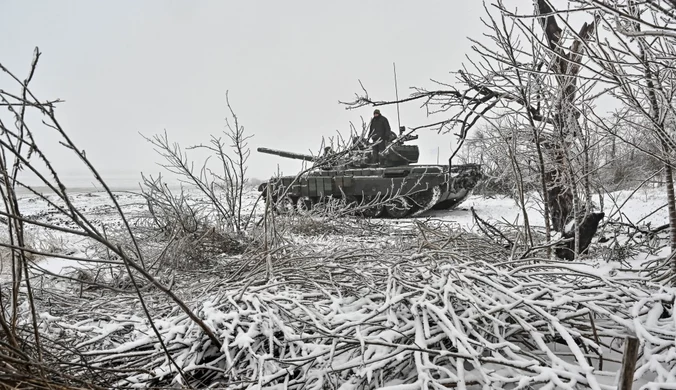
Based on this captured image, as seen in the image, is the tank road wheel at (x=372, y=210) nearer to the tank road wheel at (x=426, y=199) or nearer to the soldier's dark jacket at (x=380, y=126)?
the tank road wheel at (x=426, y=199)

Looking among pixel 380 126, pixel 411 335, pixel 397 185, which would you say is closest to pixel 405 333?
pixel 411 335

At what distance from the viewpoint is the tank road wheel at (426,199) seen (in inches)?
477

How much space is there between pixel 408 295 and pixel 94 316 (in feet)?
7.09

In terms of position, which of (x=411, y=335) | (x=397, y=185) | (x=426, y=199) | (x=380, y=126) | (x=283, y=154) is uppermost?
(x=380, y=126)

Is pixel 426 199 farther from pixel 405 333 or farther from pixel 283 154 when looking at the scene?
pixel 405 333

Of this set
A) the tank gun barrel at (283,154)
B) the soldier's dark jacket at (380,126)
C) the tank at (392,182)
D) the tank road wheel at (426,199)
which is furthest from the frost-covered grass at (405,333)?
the tank gun barrel at (283,154)

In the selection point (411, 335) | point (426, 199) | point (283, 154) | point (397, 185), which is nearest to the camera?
point (411, 335)

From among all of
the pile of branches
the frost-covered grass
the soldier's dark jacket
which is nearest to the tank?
the soldier's dark jacket

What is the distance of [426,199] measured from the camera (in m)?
12.5

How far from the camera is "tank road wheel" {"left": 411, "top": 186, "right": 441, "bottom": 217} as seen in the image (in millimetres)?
12109

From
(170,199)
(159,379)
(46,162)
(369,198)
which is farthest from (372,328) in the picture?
(369,198)

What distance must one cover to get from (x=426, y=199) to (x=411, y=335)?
35.1 feet

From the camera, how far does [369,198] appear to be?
494 inches

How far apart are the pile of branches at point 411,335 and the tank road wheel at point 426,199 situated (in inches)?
372
